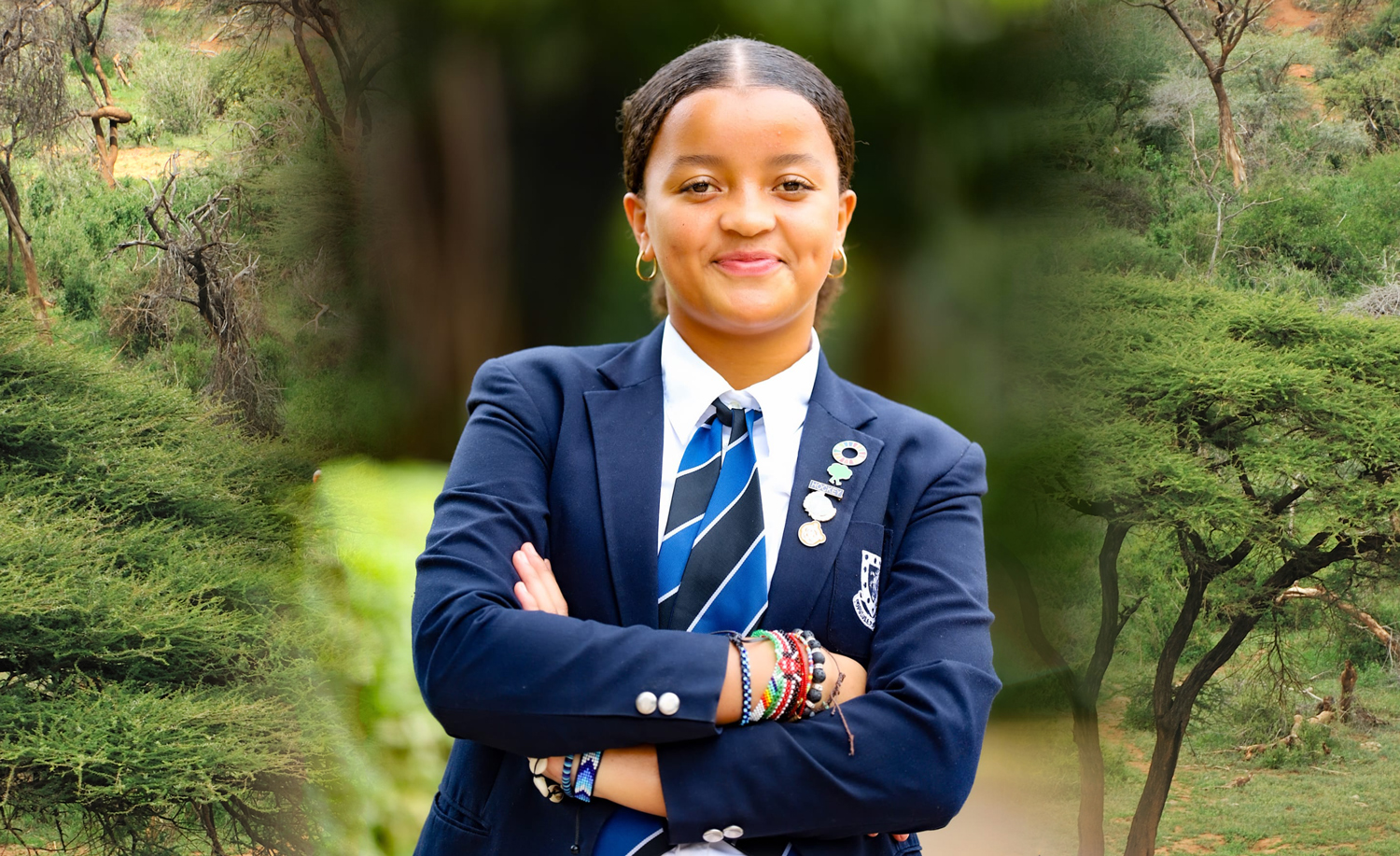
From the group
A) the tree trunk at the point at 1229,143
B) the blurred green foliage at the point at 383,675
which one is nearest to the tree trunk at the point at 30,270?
the blurred green foliage at the point at 383,675

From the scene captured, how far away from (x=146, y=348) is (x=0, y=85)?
0.96 m

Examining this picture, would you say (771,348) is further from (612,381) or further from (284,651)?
(284,651)

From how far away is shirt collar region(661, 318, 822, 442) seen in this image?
1.19 meters

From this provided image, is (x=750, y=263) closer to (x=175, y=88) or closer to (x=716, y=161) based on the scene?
(x=716, y=161)

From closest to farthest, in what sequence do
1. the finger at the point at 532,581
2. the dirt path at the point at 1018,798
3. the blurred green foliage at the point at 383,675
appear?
the finger at the point at 532,581, the blurred green foliage at the point at 383,675, the dirt path at the point at 1018,798

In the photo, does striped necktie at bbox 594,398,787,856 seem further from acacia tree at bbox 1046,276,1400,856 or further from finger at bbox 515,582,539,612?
acacia tree at bbox 1046,276,1400,856

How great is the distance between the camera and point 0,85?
11.6 ft

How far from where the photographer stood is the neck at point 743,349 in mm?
1230

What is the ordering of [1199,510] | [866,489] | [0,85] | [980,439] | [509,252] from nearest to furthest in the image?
[866,489]
[509,252]
[980,439]
[1199,510]
[0,85]

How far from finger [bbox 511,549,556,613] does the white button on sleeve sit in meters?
0.16

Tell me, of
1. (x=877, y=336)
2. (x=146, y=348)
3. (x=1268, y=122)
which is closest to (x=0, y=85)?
(x=146, y=348)

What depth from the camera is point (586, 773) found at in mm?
1021

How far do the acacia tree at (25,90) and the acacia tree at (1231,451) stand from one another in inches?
134

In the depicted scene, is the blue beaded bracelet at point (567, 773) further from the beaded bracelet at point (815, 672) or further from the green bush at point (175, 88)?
the green bush at point (175, 88)
